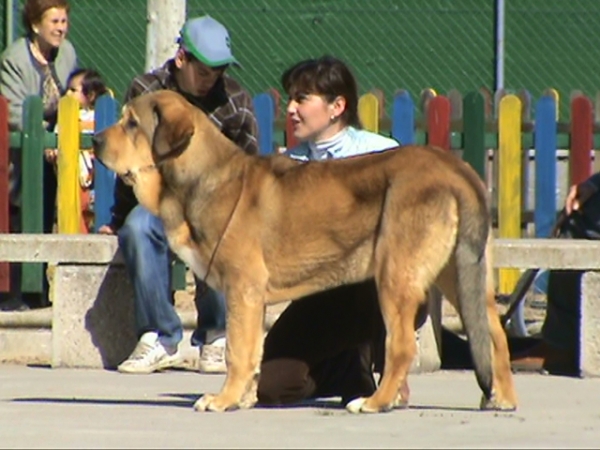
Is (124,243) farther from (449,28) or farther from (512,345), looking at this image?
(449,28)

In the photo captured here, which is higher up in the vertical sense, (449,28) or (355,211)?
(449,28)

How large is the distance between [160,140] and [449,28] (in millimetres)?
8234

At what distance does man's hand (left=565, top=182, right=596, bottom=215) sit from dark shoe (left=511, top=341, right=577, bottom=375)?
0.75m

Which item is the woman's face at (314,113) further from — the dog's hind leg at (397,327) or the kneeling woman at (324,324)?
the dog's hind leg at (397,327)

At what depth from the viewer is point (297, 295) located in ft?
23.3

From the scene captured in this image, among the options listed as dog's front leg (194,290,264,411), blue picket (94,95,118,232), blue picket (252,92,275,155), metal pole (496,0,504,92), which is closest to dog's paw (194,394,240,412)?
dog's front leg (194,290,264,411)

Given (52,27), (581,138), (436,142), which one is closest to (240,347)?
(436,142)

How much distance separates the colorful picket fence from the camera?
1014 cm

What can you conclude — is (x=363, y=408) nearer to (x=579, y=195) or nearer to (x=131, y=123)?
(x=131, y=123)

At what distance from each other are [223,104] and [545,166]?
2.65 m

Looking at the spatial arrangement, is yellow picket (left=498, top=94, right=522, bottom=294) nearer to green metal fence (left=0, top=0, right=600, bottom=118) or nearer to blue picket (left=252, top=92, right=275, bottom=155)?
blue picket (left=252, top=92, right=275, bottom=155)

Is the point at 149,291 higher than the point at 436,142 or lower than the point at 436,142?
lower

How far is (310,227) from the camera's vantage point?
23.1 feet

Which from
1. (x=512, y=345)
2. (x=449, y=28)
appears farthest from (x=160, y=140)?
(x=449, y=28)
